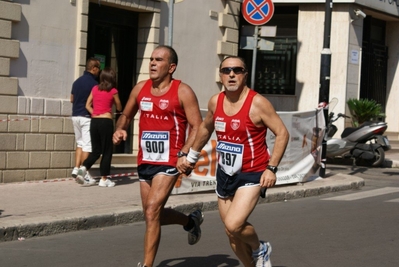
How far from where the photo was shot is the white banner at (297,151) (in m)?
12.7

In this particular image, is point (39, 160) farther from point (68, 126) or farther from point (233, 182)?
point (233, 182)

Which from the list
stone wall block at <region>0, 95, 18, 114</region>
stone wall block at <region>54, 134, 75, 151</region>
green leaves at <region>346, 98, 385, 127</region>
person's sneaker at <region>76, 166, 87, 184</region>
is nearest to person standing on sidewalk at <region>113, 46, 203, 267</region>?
person's sneaker at <region>76, 166, 87, 184</region>

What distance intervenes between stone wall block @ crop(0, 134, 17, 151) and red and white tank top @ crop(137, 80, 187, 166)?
18.9 ft

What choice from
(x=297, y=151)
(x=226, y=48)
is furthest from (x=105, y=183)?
(x=226, y=48)

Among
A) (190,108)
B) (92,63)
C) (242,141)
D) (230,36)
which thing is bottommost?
(242,141)

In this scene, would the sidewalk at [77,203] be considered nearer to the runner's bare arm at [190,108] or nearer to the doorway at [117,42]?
the doorway at [117,42]

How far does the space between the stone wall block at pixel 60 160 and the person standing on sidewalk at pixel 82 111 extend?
1.84 ft

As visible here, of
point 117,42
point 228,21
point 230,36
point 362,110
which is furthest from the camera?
point 362,110

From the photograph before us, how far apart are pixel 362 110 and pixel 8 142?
12485 mm

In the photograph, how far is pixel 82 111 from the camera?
12.7 meters

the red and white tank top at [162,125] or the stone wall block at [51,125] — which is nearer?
the red and white tank top at [162,125]

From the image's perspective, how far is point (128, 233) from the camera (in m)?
9.44

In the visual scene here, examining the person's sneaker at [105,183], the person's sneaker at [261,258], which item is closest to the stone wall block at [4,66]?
the person's sneaker at [105,183]

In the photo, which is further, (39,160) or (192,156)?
(39,160)
